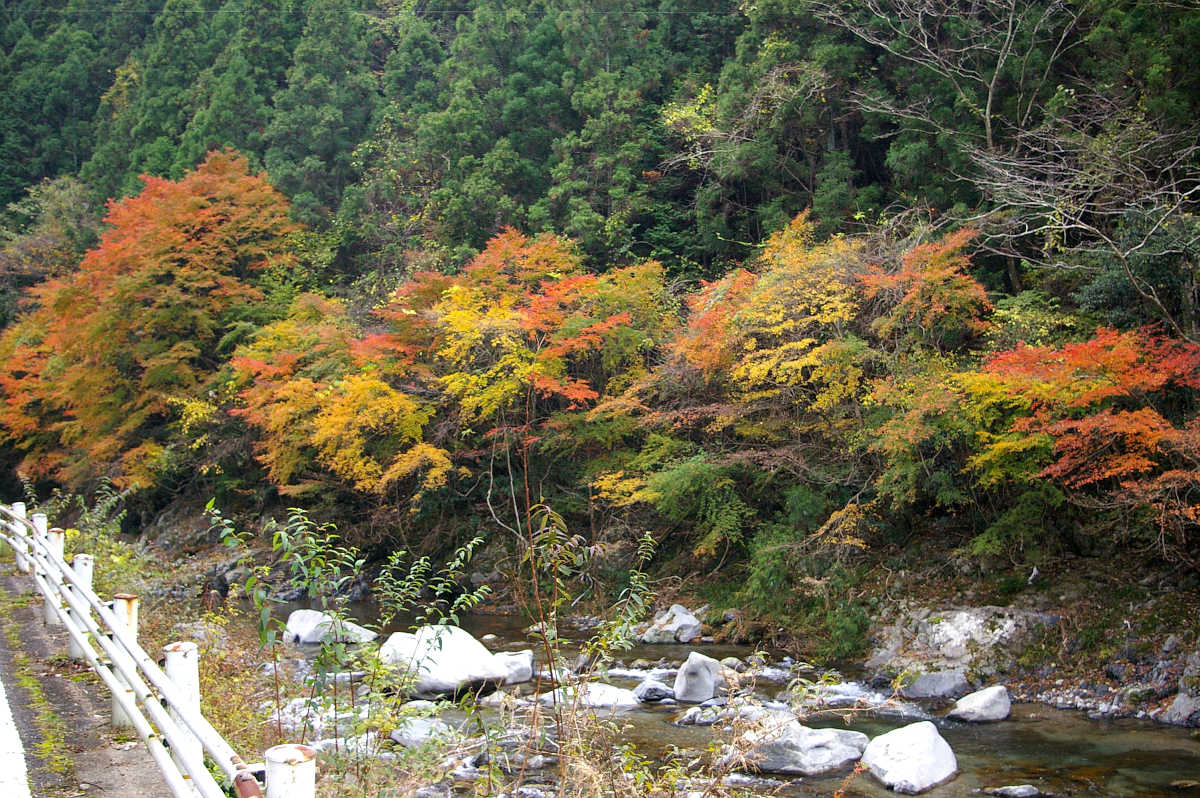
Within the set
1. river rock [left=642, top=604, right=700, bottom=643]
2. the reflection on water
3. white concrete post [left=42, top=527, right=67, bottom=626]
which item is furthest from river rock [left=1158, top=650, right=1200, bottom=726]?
white concrete post [left=42, top=527, right=67, bottom=626]

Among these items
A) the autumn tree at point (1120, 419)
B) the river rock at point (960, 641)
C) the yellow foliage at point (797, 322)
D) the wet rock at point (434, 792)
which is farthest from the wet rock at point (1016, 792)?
the yellow foliage at point (797, 322)

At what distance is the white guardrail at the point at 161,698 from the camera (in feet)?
8.97

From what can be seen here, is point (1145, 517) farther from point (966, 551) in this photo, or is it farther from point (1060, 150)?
point (1060, 150)

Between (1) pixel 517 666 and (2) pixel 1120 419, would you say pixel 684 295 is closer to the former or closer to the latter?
(1) pixel 517 666

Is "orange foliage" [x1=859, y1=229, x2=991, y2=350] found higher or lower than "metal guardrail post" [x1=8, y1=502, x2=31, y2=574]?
higher

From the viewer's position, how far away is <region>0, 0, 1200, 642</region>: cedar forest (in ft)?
38.9

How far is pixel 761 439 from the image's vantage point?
578 inches

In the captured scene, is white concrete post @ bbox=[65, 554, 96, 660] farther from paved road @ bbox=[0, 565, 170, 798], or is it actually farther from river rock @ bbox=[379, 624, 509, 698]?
river rock @ bbox=[379, 624, 509, 698]

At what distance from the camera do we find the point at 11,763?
441cm

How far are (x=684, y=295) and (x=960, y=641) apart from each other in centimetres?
896

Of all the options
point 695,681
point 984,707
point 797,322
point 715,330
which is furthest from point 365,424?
point 984,707

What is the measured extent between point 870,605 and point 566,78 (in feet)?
54.7

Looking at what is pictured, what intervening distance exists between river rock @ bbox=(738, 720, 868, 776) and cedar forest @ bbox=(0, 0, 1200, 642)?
3678 millimetres

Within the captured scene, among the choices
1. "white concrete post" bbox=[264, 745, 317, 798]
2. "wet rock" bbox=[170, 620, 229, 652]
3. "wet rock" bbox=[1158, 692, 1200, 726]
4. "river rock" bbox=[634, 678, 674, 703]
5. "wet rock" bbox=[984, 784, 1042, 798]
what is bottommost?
"river rock" bbox=[634, 678, 674, 703]
